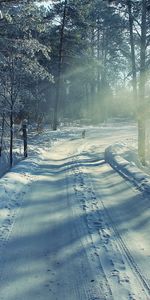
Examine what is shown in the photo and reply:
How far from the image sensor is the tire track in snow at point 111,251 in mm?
5122

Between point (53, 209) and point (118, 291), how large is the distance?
3.88 m

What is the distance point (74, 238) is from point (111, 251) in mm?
824

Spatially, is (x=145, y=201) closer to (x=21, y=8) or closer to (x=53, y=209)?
(x=53, y=209)

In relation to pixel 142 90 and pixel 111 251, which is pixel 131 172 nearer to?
pixel 111 251

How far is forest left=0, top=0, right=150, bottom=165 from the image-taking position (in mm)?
16531

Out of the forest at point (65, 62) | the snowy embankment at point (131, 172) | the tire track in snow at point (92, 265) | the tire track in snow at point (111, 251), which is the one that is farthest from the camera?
the forest at point (65, 62)

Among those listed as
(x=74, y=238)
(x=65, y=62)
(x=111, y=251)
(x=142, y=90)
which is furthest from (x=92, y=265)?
(x=65, y=62)

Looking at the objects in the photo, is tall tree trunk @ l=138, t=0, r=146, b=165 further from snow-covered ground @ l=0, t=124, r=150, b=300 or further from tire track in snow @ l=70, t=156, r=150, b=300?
tire track in snow @ l=70, t=156, r=150, b=300

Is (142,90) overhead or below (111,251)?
overhead

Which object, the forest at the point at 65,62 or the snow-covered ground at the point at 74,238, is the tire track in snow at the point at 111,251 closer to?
the snow-covered ground at the point at 74,238

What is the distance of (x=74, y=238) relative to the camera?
6.84 meters

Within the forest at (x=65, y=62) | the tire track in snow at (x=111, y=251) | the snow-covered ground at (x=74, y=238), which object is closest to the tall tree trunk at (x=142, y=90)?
the forest at (x=65, y=62)

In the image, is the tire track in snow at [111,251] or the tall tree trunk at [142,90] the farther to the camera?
the tall tree trunk at [142,90]

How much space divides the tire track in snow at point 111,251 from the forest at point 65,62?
7948 mm
